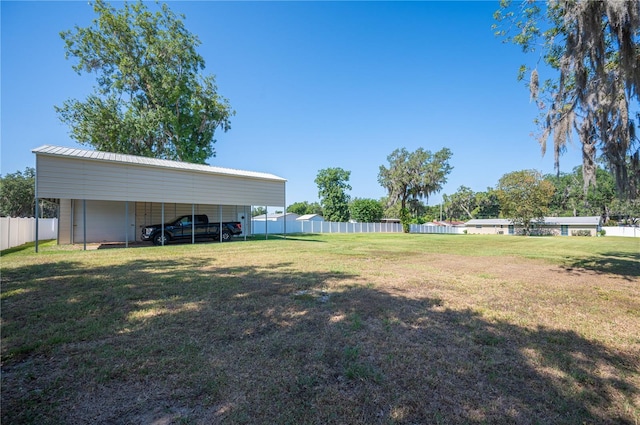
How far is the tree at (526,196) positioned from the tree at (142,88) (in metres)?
39.5

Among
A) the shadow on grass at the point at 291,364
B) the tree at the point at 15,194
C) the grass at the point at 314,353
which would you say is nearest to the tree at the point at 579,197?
the grass at the point at 314,353

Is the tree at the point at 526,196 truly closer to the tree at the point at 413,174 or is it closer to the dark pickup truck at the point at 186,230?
the tree at the point at 413,174

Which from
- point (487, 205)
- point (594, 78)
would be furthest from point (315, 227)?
point (487, 205)

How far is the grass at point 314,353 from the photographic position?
2.05 m

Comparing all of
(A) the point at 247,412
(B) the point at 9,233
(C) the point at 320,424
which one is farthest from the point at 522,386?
(B) the point at 9,233

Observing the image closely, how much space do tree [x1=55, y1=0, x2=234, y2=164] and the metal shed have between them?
23.8 ft

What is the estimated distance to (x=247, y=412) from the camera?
6.52 feet

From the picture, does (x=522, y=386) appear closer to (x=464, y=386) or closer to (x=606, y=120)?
(x=464, y=386)

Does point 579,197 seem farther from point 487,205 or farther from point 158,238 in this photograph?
point 158,238

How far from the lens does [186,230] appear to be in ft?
50.7

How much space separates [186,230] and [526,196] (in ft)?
140

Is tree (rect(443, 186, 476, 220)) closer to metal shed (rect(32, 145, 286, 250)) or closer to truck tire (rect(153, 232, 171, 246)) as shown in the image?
metal shed (rect(32, 145, 286, 250))

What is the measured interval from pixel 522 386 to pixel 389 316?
1743mm

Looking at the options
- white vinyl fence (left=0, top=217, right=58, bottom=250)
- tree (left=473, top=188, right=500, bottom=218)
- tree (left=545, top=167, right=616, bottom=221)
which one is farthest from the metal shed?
tree (left=473, top=188, right=500, bottom=218)
